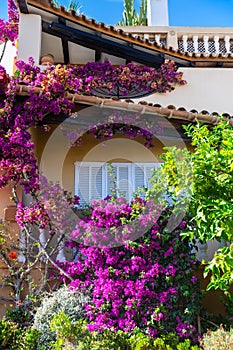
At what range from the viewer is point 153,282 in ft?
23.1

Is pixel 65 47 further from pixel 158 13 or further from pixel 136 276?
pixel 136 276

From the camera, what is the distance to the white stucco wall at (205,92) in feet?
38.6

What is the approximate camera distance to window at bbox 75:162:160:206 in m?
9.58

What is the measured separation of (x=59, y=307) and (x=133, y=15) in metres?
20.5

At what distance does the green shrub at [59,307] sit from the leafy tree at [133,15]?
1941 cm

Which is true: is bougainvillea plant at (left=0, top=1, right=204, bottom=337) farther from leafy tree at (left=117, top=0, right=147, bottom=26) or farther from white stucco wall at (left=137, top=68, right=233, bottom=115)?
leafy tree at (left=117, top=0, right=147, bottom=26)

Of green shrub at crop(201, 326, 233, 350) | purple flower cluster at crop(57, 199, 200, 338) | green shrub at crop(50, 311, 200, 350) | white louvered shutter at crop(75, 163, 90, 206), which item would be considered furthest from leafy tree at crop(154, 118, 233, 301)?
white louvered shutter at crop(75, 163, 90, 206)

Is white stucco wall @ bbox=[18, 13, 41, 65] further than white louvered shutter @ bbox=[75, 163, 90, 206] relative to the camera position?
Yes

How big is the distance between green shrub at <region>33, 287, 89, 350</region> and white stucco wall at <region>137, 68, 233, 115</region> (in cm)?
628

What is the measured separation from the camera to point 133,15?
24.2 meters

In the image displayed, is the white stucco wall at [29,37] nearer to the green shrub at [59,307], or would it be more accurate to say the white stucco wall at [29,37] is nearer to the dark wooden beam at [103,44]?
the dark wooden beam at [103,44]

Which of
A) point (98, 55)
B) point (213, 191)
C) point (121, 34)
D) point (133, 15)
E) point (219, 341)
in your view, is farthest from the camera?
point (133, 15)

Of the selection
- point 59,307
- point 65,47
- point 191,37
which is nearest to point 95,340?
point 59,307

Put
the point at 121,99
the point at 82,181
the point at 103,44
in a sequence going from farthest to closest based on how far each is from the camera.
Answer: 1. the point at 103,44
2. the point at 121,99
3. the point at 82,181
